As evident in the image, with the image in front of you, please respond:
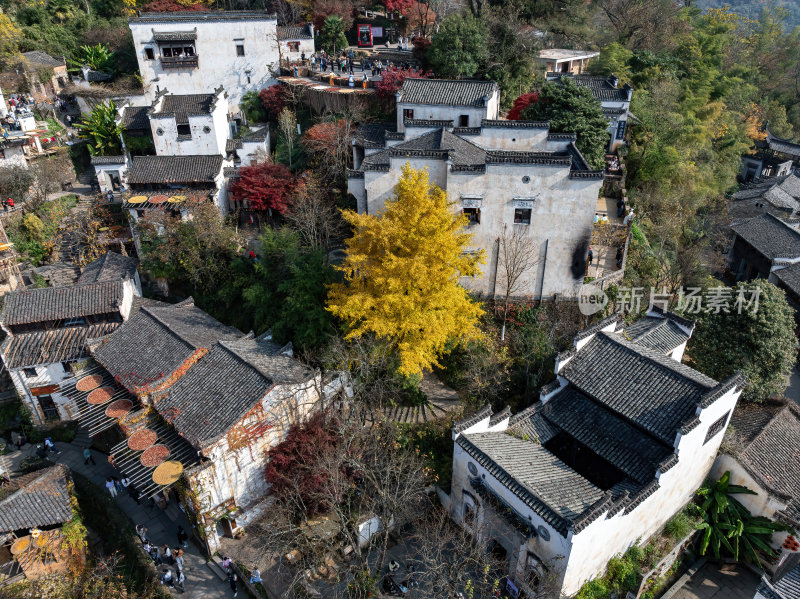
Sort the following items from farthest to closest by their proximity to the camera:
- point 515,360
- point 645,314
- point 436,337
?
point 645,314 < point 515,360 < point 436,337

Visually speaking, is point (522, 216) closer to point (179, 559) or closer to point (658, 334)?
point (658, 334)

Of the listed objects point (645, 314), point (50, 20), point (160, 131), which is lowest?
point (645, 314)

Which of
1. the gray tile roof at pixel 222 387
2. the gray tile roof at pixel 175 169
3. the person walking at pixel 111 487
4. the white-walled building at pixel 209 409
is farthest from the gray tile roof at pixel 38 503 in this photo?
the gray tile roof at pixel 175 169

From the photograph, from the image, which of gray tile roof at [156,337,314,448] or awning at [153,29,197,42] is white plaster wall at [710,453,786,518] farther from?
awning at [153,29,197,42]

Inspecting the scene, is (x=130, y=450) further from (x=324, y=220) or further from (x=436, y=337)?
(x=324, y=220)

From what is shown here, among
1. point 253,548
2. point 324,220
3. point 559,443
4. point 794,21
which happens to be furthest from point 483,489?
point 794,21

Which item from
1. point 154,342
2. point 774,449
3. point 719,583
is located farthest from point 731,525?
point 154,342

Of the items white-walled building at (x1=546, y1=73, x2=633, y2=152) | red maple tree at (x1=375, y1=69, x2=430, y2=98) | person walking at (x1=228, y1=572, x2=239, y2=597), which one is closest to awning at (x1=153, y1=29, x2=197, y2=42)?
red maple tree at (x1=375, y1=69, x2=430, y2=98)

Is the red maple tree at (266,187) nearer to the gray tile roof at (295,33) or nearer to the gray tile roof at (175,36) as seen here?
the gray tile roof at (175,36)
